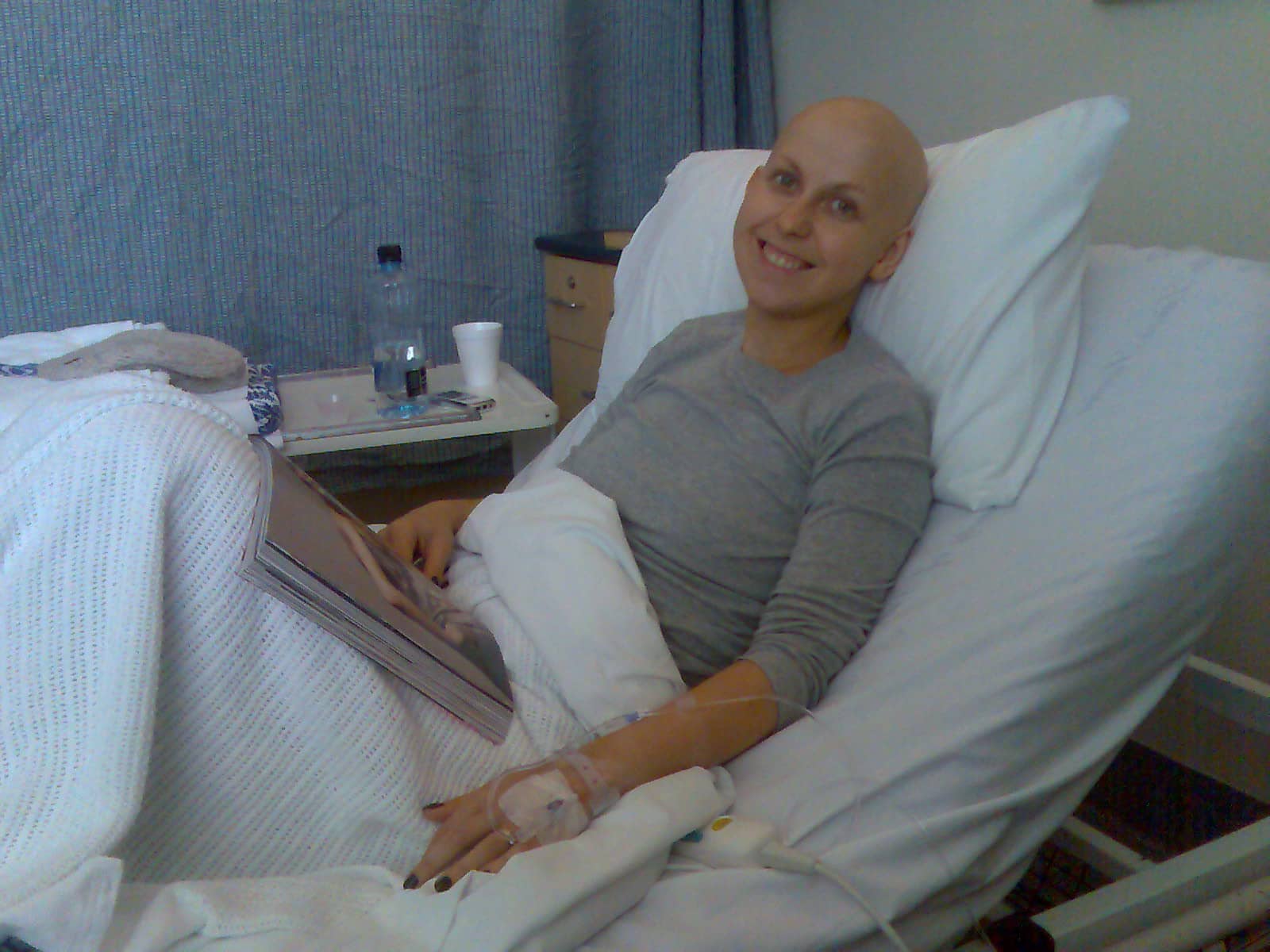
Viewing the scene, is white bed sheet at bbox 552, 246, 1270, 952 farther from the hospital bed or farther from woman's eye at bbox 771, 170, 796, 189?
woman's eye at bbox 771, 170, 796, 189

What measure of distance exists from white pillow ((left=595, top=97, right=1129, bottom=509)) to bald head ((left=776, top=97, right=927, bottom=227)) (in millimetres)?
25

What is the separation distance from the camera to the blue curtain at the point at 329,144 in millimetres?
1728

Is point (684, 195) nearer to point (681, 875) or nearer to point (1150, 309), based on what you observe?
point (1150, 309)

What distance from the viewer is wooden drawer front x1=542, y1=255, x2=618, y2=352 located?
184 cm

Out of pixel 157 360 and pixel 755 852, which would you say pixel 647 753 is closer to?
pixel 755 852

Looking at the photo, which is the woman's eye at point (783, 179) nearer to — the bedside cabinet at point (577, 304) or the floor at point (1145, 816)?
the bedside cabinet at point (577, 304)

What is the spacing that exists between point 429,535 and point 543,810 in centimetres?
48

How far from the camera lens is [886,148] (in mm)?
980

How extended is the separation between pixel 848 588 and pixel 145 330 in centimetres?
125

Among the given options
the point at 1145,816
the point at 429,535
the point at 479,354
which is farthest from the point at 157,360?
the point at 1145,816

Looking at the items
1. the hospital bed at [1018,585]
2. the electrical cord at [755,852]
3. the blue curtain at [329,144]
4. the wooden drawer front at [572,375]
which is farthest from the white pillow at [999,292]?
the blue curtain at [329,144]

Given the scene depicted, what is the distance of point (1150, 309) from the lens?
2.88 ft

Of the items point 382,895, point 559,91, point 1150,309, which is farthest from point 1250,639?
point 559,91

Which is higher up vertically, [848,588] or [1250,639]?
[848,588]
